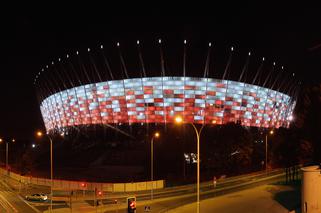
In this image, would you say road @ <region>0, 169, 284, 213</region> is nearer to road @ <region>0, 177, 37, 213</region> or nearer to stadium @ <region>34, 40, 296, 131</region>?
road @ <region>0, 177, 37, 213</region>

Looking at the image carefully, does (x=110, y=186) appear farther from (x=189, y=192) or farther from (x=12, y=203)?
(x=12, y=203)

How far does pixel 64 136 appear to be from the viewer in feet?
312

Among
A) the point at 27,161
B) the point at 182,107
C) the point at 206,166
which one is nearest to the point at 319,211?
the point at 206,166

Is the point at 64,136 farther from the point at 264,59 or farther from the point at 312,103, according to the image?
the point at 312,103

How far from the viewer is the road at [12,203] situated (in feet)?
111

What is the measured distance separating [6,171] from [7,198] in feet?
103

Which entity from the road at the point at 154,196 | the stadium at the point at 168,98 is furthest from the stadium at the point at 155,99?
the road at the point at 154,196

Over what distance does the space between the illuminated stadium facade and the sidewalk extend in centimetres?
3999

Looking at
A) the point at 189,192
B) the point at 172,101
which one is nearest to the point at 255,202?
the point at 189,192

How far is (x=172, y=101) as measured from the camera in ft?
269

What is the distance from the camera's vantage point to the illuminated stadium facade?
8112cm

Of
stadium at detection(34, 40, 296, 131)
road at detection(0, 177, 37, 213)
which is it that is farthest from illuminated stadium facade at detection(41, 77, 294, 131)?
road at detection(0, 177, 37, 213)

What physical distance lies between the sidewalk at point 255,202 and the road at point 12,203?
44.2ft

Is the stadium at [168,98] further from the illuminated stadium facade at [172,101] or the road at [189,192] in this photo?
the road at [189,192]
